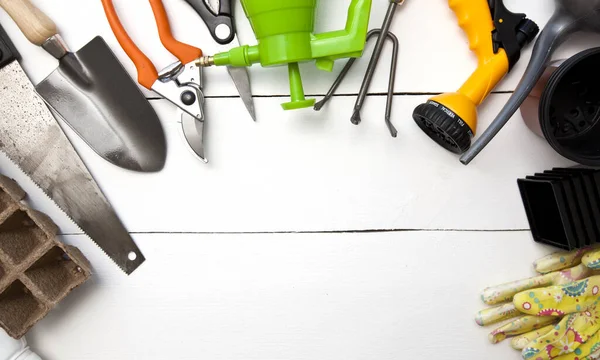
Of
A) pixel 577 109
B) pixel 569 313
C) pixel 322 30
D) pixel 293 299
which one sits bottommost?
pixel 569 313

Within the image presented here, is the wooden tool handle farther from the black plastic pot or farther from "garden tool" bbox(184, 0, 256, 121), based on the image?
the black plastic pot

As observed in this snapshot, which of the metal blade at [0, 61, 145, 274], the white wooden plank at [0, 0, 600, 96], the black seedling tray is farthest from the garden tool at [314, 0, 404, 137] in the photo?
the metal blade at [0, 61, 145, 274]

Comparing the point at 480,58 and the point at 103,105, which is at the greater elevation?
the point at 103,105

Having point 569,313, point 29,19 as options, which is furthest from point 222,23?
point 569,313

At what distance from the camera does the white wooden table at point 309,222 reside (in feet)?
2.56

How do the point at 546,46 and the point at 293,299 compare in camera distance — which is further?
the point at 293,299

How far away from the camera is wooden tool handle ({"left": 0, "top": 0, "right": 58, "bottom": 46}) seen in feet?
2.33

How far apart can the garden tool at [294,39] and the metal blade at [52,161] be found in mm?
262

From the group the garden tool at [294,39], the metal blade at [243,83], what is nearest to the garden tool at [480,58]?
the garden tool at [294,39]

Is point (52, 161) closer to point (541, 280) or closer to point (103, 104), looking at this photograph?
point (103, 104)

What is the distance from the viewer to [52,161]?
77 cm

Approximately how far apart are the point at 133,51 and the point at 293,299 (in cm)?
43

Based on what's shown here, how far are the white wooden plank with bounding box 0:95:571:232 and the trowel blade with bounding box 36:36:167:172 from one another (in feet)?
0.09

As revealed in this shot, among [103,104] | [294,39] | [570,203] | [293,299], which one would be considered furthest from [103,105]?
[570,203]
